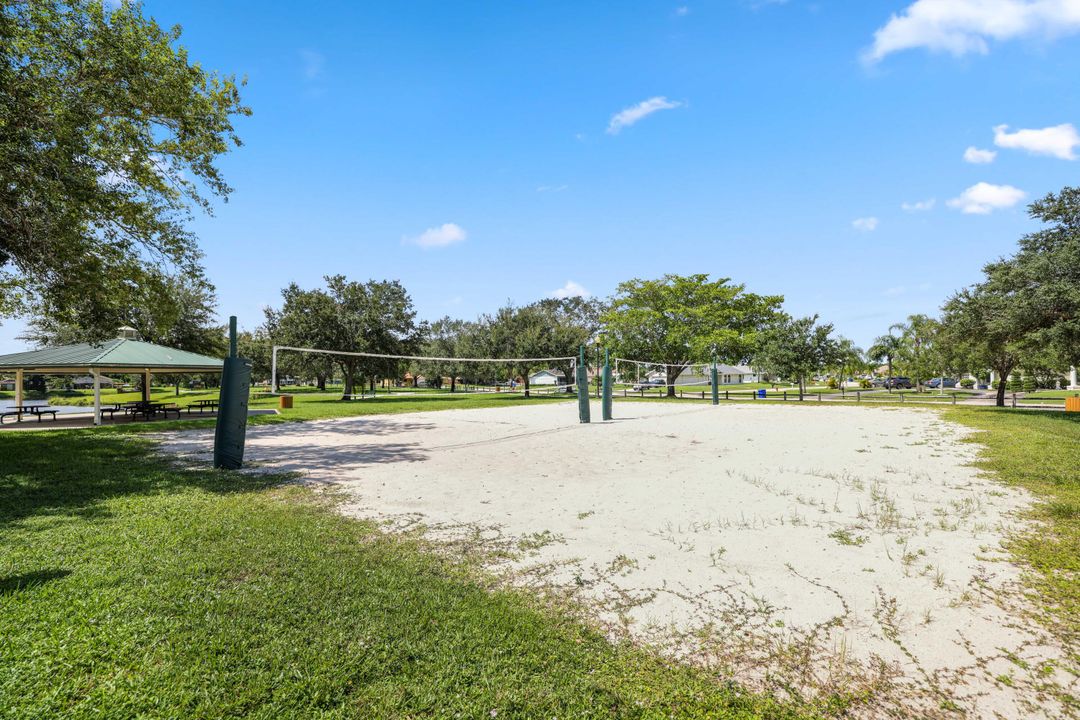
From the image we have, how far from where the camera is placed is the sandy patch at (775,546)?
2.64 metres

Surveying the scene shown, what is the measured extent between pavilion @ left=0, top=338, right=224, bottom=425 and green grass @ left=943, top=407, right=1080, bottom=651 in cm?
2112

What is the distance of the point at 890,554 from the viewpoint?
4211mm

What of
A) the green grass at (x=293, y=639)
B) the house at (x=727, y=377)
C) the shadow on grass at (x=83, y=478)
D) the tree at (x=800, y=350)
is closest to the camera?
the green grass at (x=293, y=639)

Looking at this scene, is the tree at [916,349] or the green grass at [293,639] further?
the tree at [916,349]

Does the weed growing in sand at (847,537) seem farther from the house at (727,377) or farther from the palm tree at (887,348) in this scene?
the house at (727,377)

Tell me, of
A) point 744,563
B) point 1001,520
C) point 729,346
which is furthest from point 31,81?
point 729,346

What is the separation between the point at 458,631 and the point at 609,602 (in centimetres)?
112

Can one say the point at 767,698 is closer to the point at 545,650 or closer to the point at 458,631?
the point at 545,650

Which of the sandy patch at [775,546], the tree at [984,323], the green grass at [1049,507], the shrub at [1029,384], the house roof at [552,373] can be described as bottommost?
the sandy patch at [775,546]

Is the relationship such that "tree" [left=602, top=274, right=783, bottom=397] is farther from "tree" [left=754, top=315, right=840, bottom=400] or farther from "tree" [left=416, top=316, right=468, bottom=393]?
"tree" [left=416, top=316, right=468, bottom=393]

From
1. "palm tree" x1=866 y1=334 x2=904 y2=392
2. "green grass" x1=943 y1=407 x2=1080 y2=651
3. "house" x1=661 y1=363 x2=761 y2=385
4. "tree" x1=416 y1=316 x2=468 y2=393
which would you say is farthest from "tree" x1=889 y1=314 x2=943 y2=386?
"tree" x1=416 y1=316 x2=468 y2=393

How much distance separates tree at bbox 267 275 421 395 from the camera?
33.6 m

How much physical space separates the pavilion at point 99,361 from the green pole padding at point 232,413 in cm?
1107

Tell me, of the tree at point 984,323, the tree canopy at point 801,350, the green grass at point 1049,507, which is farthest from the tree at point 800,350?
the green grass at point 1049,507
